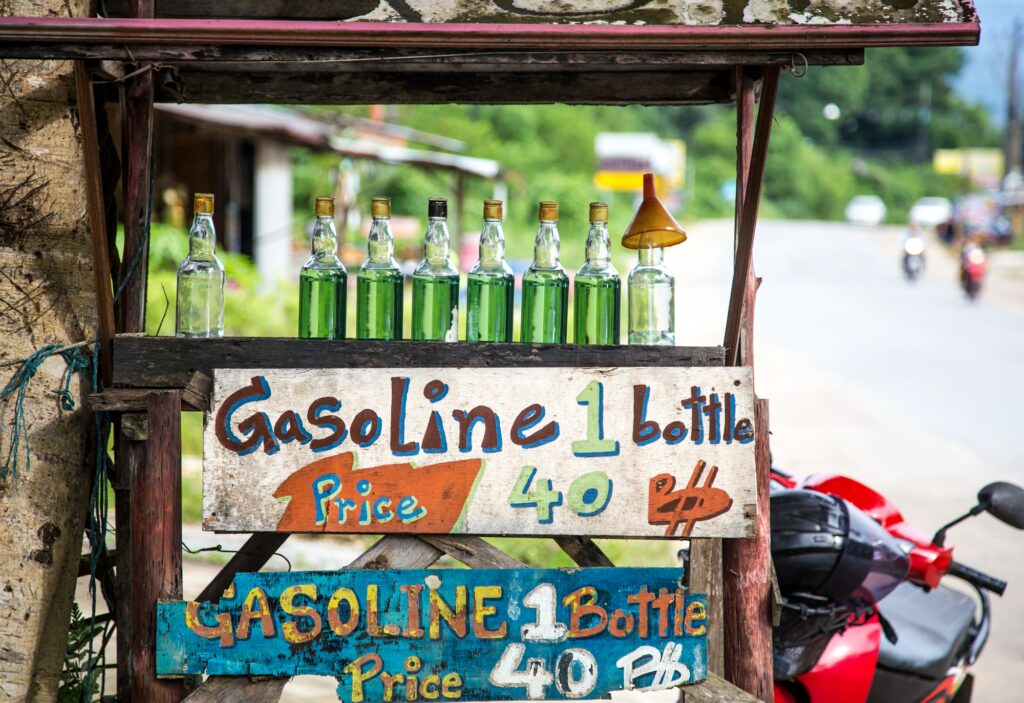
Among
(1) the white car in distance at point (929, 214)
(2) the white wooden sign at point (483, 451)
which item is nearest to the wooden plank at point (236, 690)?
(2) the white wooden sign at point (483, 451)

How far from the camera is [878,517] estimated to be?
10.00ft

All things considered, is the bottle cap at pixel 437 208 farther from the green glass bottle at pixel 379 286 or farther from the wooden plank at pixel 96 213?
the wooden plank at pixel 96 213

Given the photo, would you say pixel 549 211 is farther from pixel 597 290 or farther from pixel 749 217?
pixel 749 217

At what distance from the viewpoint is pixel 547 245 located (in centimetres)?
244

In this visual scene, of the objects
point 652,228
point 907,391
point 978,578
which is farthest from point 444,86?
point 907,391

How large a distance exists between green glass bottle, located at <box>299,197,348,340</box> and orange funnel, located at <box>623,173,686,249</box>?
0.69m

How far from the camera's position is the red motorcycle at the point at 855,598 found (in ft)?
8.41

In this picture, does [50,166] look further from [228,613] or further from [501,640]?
[501,640]

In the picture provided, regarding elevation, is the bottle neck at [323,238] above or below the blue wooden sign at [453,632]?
above

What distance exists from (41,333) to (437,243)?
3.02 feet

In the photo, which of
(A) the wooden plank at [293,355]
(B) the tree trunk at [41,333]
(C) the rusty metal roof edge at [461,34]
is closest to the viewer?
(C) the rusty metal roof edge at [461,34]

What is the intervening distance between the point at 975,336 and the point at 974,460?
6.89 meters

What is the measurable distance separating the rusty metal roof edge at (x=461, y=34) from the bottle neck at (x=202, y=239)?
553mm

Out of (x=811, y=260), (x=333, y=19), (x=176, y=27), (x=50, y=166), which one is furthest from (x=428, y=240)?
(x=811, y=260)
